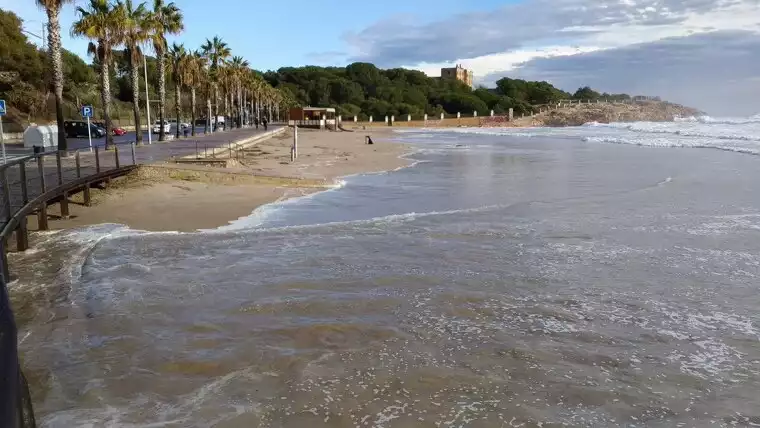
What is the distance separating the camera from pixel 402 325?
24.0 feet

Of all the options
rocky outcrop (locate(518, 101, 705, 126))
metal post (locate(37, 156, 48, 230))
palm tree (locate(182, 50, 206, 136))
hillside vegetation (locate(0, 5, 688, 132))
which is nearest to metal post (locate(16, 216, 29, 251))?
metal post (locate(37, 156, 48, 230))

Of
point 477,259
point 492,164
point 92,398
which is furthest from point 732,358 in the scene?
point 492,164

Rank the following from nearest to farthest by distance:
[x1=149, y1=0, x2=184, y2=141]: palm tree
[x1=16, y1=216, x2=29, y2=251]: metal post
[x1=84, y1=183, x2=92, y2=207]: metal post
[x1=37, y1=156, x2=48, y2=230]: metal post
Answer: [x1=16, y1=216, x2=29, y2=251]: metal post < [x1=37, y1=156, x2=48, y2=230]: metal post < [x1=84, y1=183, x2=92, y2=207]: metal post < [x1=149, y1=0, x2=184, y2=141]: palm tree

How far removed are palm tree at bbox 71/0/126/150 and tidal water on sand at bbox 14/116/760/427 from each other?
22.3m

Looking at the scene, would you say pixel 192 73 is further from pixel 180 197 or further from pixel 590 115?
pixel 590 115

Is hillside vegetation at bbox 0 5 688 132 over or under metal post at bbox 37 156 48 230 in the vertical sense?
over

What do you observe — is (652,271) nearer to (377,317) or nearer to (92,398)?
(377,317)

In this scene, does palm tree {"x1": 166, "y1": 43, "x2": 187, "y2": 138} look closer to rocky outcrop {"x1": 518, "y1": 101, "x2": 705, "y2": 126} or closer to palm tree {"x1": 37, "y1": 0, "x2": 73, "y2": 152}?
palm tree {"x1": 37, "y1": 0, "x2": 73, "y2": 152}

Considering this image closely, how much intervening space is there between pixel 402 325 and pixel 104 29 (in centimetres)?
3100

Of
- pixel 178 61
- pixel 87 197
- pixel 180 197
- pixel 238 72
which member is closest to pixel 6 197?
pixel 87 197

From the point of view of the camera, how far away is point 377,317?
7578mm

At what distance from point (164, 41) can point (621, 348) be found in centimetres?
4270

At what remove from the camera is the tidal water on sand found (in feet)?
17.6

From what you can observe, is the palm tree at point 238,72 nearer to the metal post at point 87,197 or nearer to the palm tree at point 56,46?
the palm tree at point 56,46
